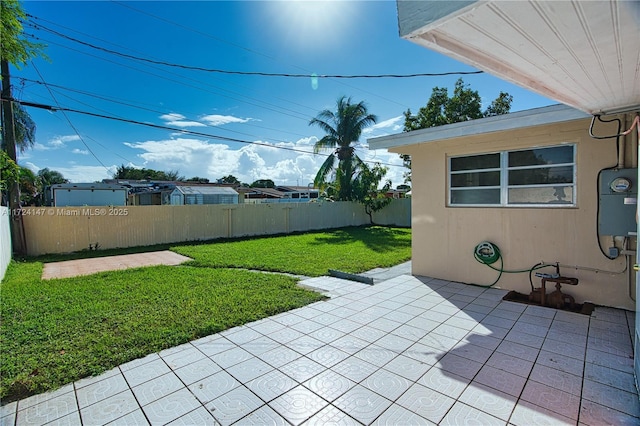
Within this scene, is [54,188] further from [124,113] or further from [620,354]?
[620,354]

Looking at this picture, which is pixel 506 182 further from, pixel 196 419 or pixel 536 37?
pixel 196 419

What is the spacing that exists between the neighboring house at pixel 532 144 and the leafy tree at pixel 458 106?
1030cm

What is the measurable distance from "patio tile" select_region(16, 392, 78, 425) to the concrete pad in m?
5.18

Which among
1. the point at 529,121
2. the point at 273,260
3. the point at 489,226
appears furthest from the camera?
the point at 273,260

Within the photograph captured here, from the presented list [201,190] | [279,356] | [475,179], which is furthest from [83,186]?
[475,179]

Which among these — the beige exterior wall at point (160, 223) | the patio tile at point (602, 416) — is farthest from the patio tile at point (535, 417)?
the beige exterior wall at point (160, 223)

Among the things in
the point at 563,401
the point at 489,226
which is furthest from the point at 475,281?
the point at 563,401

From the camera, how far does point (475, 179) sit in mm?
5312

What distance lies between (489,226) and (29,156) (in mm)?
19931

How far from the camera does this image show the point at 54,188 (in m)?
17.2

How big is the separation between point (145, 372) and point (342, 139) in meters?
15.8

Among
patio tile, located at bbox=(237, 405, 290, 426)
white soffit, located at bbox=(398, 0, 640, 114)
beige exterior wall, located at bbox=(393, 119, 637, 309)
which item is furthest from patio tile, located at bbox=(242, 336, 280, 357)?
beige exterior wall, located at bbox=(393, 119, 637, 309)

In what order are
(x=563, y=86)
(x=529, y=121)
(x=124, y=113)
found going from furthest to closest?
(x=124, y=113), (x=529, y=121), (x=563, y=86)

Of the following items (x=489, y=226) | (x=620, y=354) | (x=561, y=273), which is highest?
(x=489, y=226)
